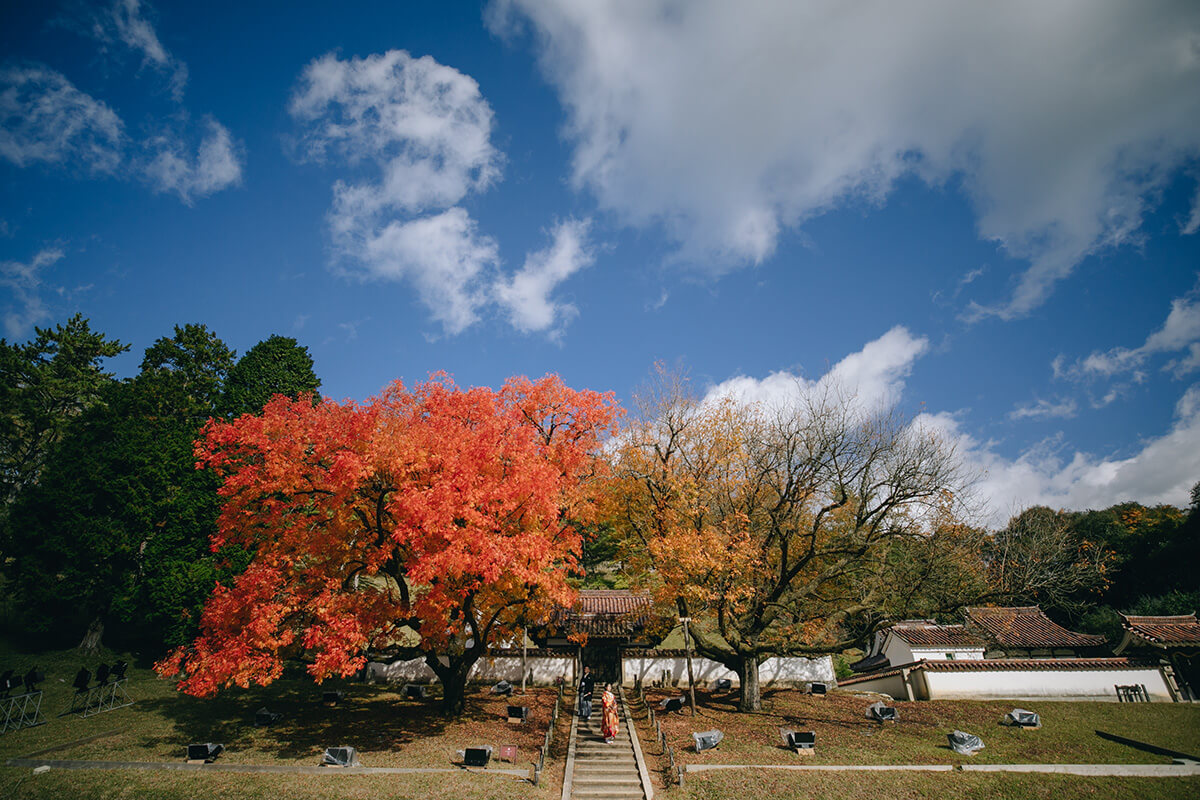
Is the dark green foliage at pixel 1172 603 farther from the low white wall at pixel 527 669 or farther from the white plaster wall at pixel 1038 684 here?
the low white wall at pixel 527 669

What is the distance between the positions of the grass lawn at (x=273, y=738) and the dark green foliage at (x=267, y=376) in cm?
1406

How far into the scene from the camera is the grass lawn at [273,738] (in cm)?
1148

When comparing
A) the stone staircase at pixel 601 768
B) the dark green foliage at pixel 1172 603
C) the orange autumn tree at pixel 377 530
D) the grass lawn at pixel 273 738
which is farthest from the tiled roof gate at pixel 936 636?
the orange autumn tree at pixel 377 530

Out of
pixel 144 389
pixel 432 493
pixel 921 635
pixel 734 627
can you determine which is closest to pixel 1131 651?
pixel 921 635

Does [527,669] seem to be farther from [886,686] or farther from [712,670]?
[886,686]

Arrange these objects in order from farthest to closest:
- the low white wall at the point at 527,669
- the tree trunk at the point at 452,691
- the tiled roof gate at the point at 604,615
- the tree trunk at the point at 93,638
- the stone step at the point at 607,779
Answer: the tiled roof gate at the point at 604,615 → the low white wall at the point at 527,669 → the tree trunk at the point at 93,638 → the tree trunk at the point at 452,691 → the stone step at the point at 607,779

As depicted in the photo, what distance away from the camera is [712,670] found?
2459 centimetres

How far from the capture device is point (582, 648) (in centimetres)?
2553

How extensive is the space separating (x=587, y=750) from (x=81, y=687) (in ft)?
56.8

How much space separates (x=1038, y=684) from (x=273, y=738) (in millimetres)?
28919

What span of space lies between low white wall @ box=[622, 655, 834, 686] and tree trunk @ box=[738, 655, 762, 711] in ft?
18.8

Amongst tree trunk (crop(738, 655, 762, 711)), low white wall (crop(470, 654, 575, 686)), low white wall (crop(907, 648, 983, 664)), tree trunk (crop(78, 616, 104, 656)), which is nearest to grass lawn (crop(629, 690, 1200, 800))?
tree trunk (crop(738, 655, 762, 711))

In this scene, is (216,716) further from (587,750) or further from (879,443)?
(879,443)

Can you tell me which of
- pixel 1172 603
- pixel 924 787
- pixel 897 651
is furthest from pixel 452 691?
pixel 1172 603
